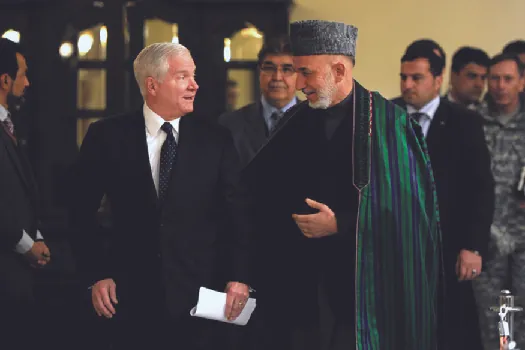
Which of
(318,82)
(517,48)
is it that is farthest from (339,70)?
(517,48)

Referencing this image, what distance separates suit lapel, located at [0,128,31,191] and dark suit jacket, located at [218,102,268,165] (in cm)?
103

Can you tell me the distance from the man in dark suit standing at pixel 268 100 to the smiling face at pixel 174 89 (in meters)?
1.45

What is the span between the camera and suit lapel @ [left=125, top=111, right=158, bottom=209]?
4.46 meters

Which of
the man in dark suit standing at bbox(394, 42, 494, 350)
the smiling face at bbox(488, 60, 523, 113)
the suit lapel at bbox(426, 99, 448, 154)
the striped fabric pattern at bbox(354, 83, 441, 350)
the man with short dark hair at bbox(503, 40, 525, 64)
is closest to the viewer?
the striped fabric pattern at bbox(354, 83, 441, 350)

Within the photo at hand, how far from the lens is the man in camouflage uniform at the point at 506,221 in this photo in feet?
20.5

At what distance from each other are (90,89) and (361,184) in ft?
12.4

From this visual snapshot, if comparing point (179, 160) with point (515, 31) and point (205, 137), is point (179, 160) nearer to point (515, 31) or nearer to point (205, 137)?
point (205, 137)

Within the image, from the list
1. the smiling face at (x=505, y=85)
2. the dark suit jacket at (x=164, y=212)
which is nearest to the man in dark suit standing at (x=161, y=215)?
the dark suit jacket at (x=164, y=212)

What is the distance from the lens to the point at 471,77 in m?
7.14

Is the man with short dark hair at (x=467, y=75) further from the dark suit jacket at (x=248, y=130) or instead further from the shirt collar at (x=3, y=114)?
the shirt collar at (x=3, y=114)

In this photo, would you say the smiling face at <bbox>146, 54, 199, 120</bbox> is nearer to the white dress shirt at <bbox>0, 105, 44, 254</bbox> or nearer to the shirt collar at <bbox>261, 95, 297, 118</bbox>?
the white dress shirt at <bbox>0, 105, 44, 254</bbox>

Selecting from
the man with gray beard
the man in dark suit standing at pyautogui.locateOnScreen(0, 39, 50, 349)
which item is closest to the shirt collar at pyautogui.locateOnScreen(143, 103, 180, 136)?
the man with gray beard

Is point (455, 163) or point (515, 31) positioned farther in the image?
point (515, 31)

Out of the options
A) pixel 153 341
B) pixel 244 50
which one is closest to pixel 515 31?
pixel 244 50
